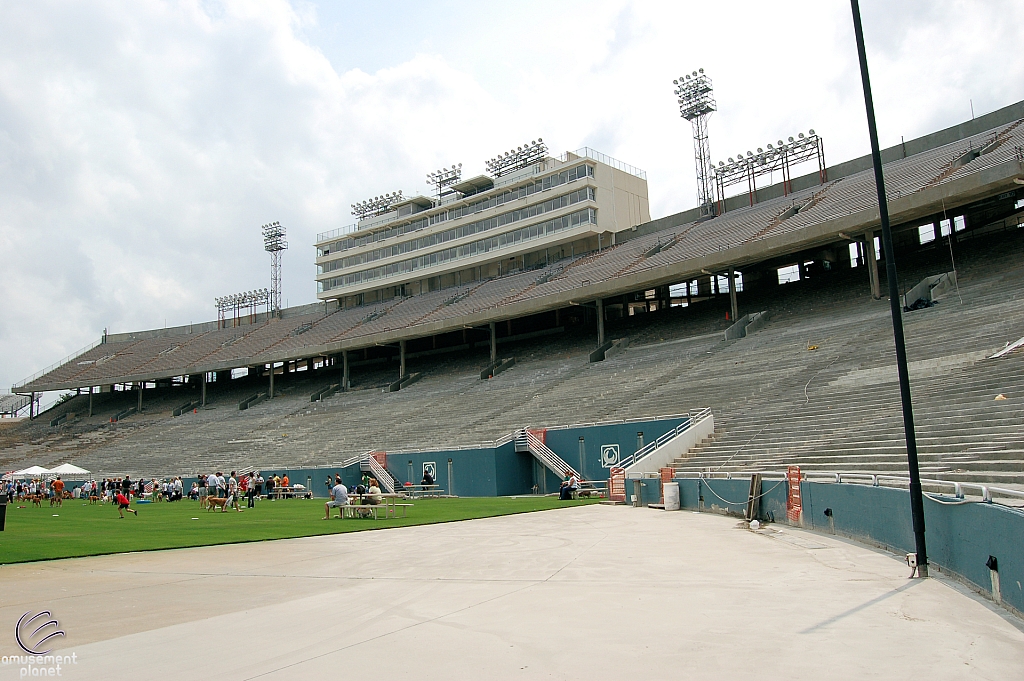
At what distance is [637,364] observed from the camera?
1458 inches

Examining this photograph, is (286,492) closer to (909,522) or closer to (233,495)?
(233,495)

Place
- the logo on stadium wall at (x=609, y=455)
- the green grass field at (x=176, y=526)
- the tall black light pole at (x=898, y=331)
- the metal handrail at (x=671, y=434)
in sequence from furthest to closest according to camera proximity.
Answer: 1. the logo on stadium wall at (x=609, y=455)
2. the metal handrail at (x=671, y=434)
3. the green grass field at (x=176, y=526)
4. the tall black light pole at (x=898, y=331)

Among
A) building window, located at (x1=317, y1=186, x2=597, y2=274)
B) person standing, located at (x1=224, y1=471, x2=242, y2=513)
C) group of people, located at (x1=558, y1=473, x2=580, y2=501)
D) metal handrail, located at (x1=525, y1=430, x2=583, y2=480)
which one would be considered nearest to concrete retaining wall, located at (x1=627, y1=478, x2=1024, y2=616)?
group of people, located at (x1=558, y1=473, x2=580, y2=501)

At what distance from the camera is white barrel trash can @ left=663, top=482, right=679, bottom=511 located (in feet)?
70.2

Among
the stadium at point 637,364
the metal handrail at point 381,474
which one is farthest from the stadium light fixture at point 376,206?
the metal handrail at point 381,474

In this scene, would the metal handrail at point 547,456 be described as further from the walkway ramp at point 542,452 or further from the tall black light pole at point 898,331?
the tall black light pole at point 898,331

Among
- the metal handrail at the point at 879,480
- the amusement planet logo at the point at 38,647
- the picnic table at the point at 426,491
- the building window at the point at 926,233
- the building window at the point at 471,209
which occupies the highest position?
the building window at the point at 471,209

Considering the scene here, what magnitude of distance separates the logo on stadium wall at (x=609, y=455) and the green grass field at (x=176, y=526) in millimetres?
3953

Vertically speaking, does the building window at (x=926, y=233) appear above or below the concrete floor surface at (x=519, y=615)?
above

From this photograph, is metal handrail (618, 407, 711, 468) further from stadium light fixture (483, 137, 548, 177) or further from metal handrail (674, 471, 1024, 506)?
stadium light fixture (483, 137, 548, 177)

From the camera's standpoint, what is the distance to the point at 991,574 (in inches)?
A: 295

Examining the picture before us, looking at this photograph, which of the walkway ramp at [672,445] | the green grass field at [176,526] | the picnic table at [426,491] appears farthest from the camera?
the picnic table at [426,491]

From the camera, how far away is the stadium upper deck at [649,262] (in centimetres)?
3183

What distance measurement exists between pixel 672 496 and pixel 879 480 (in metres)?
9.53
